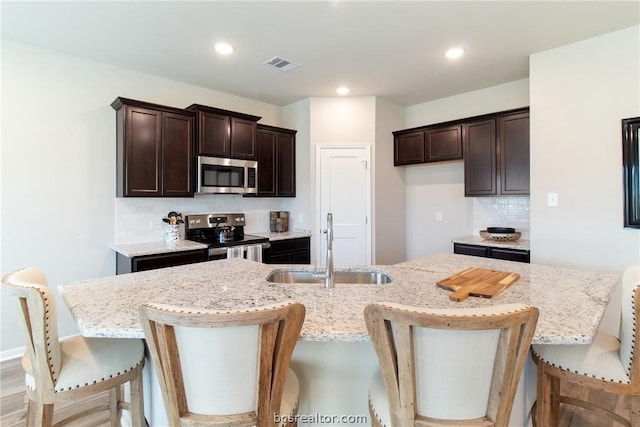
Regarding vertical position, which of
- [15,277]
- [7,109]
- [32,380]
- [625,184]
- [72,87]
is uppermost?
[72,87]

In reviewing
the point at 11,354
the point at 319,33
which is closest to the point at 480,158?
the point at 319,33

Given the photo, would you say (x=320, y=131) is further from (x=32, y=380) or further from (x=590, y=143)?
(x=32, y=380)

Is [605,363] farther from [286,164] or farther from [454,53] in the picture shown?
[286,164]

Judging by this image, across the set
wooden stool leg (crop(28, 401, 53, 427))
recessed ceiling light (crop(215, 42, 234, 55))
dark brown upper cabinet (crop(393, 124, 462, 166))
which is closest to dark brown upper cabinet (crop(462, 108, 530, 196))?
dark brown upper cabinet (crop(393, 124, 462, 166))

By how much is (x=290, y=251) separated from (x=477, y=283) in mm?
2766

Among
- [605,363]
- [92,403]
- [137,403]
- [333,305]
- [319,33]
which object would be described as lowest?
[92,403]

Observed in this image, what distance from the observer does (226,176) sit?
3816mm

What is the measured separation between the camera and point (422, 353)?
95 cm

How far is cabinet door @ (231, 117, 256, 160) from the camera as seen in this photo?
3.83 metres

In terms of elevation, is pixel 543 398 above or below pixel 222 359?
below

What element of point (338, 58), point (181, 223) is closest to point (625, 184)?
point (338, 58)

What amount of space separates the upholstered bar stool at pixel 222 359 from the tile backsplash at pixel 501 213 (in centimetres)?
371

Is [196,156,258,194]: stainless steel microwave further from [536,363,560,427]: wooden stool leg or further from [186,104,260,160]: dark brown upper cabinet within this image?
[536,363,560,427]: wooden stool leg

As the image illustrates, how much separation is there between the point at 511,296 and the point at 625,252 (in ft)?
6.53
